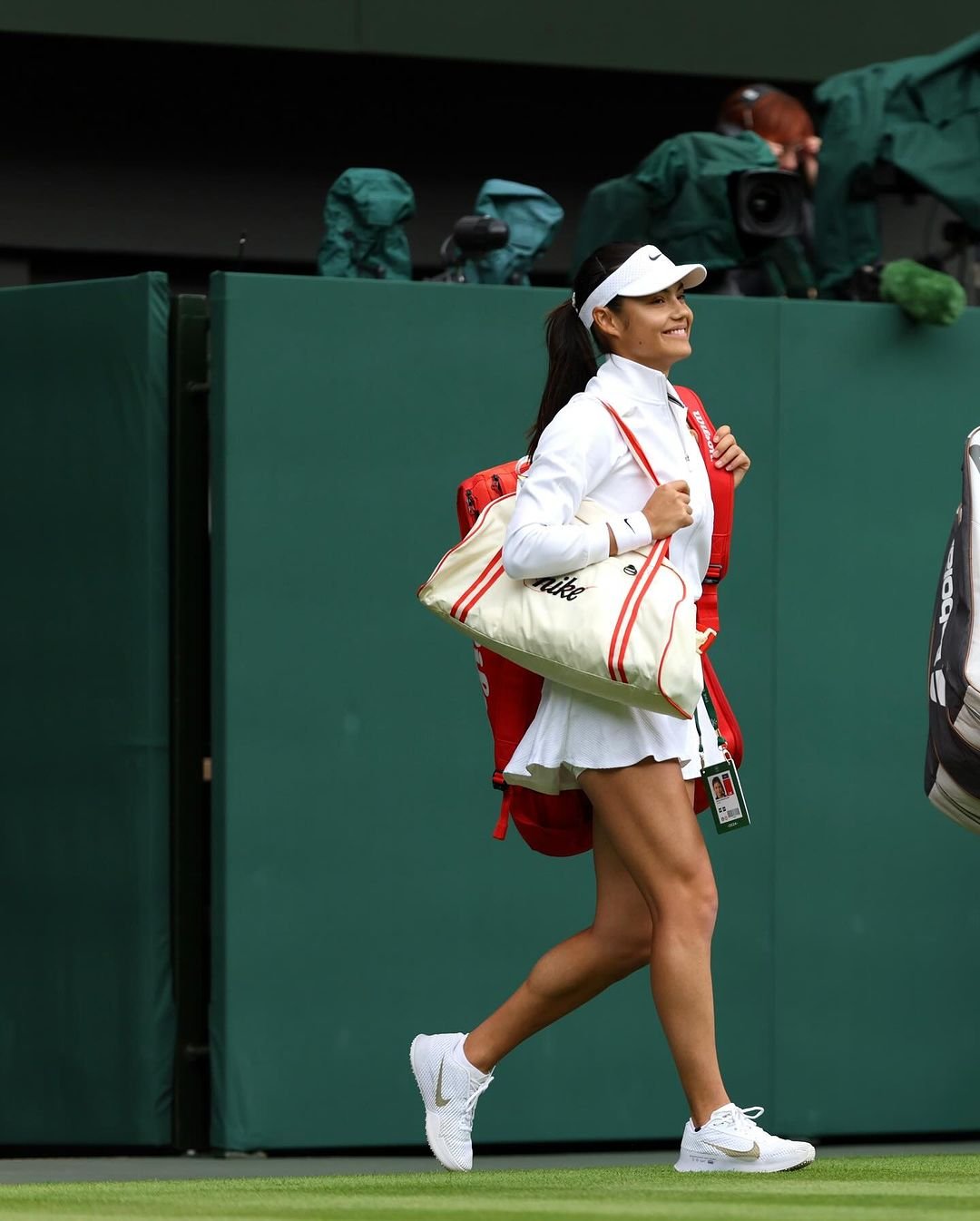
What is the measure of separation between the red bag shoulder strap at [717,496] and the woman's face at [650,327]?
6.3 inches

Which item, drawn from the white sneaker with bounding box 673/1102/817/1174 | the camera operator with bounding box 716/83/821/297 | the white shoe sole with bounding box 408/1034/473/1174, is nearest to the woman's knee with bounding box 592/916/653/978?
the white sneaker with bounding box 673/1102/817/1174

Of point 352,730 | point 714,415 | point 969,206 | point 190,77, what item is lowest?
point 352,730

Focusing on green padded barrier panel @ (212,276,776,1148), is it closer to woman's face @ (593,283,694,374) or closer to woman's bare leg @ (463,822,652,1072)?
woman's bare leg @ (463,822,652,1072)

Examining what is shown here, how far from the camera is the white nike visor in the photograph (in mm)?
5328

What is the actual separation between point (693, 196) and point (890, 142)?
66 cm

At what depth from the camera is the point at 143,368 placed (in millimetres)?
6691

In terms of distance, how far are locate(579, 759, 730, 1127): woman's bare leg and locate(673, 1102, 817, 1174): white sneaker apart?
35mm

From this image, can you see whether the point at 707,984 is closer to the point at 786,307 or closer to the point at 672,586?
the point at 672,586

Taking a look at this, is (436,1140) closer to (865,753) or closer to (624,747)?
(624,747)

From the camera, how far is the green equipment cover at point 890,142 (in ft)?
25.4

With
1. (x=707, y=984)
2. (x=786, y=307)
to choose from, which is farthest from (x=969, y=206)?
(x=707, y=984)

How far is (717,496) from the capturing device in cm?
543

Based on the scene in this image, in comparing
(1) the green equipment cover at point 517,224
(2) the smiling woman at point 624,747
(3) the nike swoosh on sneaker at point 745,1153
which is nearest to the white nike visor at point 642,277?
(2) the smiling woman at point 624,747

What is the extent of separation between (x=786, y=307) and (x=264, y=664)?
1.88m
